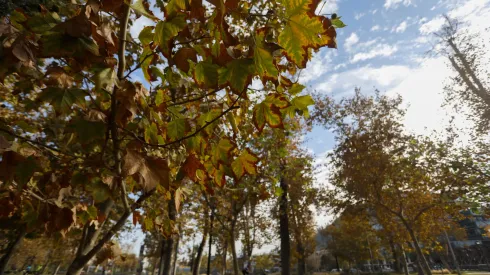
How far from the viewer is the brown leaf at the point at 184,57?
133 cm

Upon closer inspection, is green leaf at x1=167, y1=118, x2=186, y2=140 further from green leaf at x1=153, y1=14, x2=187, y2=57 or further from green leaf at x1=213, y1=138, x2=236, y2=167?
green leaf at x1=153, y1=14, x2=187, y2=57

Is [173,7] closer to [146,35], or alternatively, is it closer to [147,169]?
[146,35]

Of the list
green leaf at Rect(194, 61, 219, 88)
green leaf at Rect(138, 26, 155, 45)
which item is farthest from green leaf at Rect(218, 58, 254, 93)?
green leaf at Rect(138, 26, 155, 45)

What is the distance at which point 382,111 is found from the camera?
15.8 meters

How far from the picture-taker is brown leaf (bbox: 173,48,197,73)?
1330 millimetres

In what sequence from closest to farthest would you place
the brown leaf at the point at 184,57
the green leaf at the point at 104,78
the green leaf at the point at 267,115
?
the green leaf at the point at 104,78 < the brown leaf at the point at 184,57 < the green leaf at the point at 267,115

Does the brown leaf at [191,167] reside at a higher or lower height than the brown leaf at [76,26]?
lower

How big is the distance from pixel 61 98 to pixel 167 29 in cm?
66

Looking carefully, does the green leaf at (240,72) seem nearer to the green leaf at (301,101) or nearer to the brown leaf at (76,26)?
the green leaf at (301,101)

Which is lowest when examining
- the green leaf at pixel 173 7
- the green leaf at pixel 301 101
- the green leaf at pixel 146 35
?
the green leaf at pixel 301 101

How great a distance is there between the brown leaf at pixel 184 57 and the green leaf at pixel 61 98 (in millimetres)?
538

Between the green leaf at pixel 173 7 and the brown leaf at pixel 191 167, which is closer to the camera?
the green leaf at pixel 173 7

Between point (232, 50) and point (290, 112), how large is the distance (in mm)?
641

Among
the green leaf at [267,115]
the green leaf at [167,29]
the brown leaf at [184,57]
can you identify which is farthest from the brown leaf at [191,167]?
the green leaf at [167,29]
